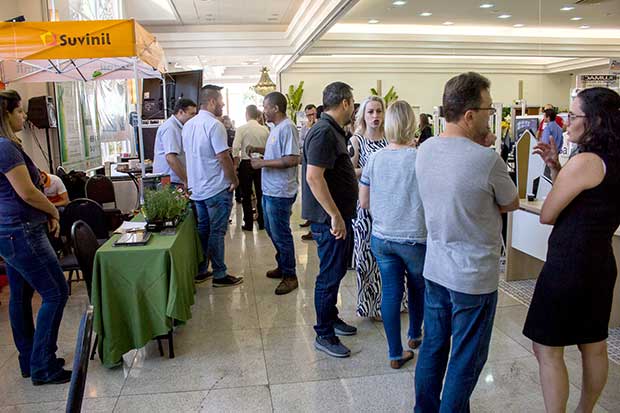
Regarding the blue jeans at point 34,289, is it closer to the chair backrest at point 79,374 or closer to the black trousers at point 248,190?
the chair backrest at point 79,374

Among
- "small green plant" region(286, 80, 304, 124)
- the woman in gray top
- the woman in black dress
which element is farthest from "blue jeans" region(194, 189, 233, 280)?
"small green plant" region(286, 80, 304, 124)

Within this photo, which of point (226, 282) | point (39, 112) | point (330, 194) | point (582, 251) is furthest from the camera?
point (39, 112)

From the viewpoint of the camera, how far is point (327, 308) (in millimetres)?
2875

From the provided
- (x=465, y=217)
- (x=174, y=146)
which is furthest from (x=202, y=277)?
(x=465, y=217)

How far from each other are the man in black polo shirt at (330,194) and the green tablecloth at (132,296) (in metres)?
0.84

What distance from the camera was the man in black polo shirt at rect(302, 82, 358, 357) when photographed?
2.61 meters

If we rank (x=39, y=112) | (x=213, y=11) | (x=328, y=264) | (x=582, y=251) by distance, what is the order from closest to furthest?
(x=582, y=251)
(x=328, y=264)
(x=39, y=112)
(x=213, y=11)

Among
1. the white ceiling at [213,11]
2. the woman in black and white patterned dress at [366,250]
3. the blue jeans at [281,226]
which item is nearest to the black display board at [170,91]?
the white ceiling at [213,11]

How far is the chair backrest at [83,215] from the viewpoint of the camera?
392cm

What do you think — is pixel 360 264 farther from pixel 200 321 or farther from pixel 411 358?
pixel 200 321

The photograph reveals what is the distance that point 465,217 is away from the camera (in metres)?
1.72

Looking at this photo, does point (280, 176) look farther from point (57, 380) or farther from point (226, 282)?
point (57, 380)

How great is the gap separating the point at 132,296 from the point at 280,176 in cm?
163

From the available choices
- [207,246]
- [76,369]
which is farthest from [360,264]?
[76,369]
